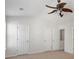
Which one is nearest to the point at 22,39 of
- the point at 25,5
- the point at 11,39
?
the point at 11,39

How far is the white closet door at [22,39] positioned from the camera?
18.8 ft

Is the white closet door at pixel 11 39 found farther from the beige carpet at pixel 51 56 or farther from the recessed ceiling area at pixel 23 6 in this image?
the recessed ceiling area at pixel 23 6

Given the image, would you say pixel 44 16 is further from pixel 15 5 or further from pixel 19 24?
pixel 15 5

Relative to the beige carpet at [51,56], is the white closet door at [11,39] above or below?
above

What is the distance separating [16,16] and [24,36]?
115cm

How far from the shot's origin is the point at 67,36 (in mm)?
5633

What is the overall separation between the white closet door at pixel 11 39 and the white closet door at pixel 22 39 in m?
0.22

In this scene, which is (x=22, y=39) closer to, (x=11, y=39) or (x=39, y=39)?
(x=11, y=39)

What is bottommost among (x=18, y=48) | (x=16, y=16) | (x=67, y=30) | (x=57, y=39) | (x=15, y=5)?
(x=18, y=48)

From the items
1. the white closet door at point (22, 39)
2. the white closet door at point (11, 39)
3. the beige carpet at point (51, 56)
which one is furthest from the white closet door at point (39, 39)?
the white closet door at point (11, 39)

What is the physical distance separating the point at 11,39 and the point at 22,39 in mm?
633

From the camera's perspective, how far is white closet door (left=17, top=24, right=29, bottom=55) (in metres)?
5.73

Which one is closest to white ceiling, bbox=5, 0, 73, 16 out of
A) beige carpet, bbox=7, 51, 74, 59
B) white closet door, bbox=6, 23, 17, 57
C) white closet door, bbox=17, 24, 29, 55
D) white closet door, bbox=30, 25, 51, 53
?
white closet door, bbox=6, 23, 17, 57
